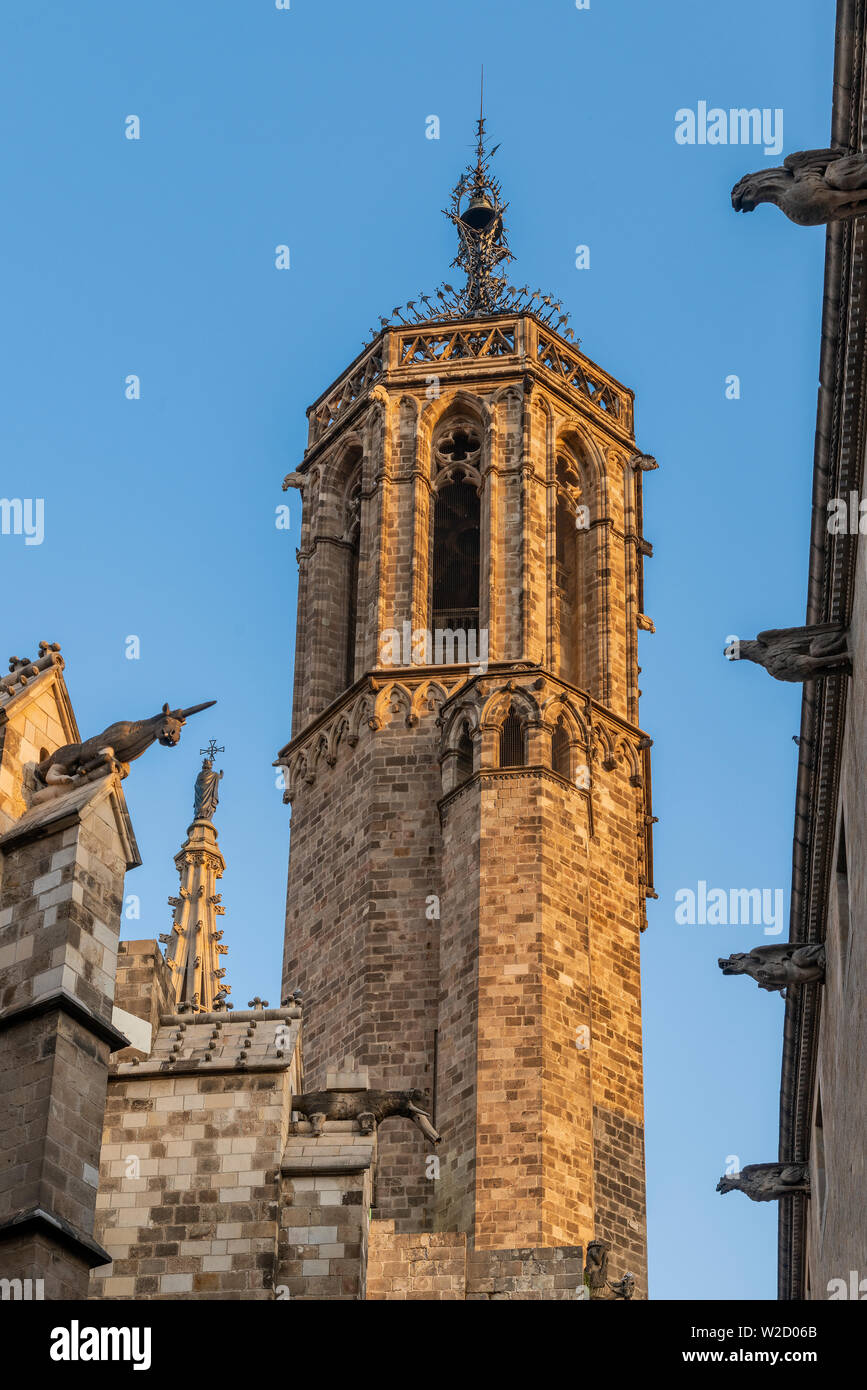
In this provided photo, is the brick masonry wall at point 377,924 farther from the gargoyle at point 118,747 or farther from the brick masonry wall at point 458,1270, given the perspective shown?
the gargoyle at point 118,747

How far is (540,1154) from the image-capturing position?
3650 centimetres

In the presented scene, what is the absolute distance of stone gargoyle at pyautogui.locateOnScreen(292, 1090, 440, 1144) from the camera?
2767cm

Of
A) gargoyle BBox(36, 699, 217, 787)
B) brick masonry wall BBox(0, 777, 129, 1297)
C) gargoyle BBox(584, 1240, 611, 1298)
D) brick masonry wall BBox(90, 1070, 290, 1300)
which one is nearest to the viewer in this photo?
brick masonry wall BBox(0, 777, 129, 1297)

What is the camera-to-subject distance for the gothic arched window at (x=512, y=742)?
41.1 m

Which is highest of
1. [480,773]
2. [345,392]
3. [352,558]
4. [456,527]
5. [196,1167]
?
[345,392]

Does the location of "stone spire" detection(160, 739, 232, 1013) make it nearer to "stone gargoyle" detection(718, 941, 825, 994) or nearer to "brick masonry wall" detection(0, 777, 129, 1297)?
"stone gargoyle" detection(718, 941, 825, 994)

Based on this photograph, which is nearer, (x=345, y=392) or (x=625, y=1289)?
(x=625, y=1289)

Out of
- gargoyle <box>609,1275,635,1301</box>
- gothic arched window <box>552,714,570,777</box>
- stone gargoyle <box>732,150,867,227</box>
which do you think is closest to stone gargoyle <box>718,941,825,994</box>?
gargoyle <box>609,1275,635,1301</box>

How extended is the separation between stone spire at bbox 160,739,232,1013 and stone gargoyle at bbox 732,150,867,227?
84.5 ft

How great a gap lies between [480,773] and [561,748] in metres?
1.98

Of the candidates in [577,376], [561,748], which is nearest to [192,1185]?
[561,748]

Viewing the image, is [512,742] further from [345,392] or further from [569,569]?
[345,392]

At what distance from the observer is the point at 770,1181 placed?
32188 millimetres
